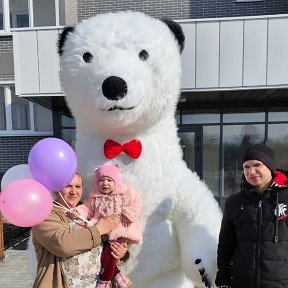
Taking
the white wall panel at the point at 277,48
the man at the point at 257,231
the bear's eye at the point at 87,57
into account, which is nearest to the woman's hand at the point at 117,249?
the man at the point at 257,231

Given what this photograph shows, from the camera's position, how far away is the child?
79.7 inches

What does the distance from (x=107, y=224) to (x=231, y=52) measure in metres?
Result: 4.76

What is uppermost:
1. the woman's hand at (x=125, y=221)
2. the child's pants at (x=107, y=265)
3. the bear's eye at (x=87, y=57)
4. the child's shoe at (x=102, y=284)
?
the bear's eye at (x=87, y=57)

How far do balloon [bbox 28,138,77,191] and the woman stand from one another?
0.12m

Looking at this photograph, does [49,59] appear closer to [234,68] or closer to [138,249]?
[234,68]

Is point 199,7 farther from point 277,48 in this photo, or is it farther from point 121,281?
point 121,281

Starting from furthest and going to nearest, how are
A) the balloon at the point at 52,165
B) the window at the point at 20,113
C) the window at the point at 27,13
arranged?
the window at the point at 27,13 → the window at the point at 20,113 → the balloon at the point at 52,165

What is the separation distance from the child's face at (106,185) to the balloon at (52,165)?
0.60 ft

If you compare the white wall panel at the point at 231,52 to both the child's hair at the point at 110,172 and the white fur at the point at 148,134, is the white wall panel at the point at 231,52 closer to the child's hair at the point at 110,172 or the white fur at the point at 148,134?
the white fur at the point at 148,134

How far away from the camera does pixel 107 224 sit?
1.97 meters

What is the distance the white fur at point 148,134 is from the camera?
2.03 meters

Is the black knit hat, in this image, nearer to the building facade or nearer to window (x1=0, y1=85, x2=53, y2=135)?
the building facade

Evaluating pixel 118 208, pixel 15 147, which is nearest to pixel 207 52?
pixel 118 208

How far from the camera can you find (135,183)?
7.20 ft
